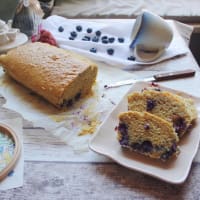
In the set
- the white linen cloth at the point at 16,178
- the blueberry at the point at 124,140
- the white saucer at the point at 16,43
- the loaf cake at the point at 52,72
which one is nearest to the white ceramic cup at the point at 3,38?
the white saucer at the point at 16,43

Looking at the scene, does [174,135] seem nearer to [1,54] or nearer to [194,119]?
[194,119]

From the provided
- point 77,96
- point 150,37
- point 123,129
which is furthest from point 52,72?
point 150,37

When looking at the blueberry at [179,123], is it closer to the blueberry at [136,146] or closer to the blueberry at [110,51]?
the blueberry at [136,146]

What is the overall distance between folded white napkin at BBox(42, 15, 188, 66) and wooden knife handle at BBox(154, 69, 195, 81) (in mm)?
110

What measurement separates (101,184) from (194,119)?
0.84 ft

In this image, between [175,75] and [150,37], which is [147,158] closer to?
[175,75]

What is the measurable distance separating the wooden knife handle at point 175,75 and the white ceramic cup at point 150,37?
0.41ft

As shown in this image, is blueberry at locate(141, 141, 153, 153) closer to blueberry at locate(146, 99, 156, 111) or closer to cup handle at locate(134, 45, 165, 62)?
blueberry at locate(146, 99, 156, 111)

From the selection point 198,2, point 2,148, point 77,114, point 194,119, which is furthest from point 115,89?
point 198,2

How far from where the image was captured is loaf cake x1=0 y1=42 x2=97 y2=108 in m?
0.79

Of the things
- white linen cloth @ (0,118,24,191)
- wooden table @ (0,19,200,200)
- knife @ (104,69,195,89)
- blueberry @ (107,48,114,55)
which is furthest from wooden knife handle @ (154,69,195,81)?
white linen cloth @ (0,118,24,191)

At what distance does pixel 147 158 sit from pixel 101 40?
2.01 ft

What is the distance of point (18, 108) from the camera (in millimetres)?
798

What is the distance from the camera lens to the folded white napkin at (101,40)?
1034mm
